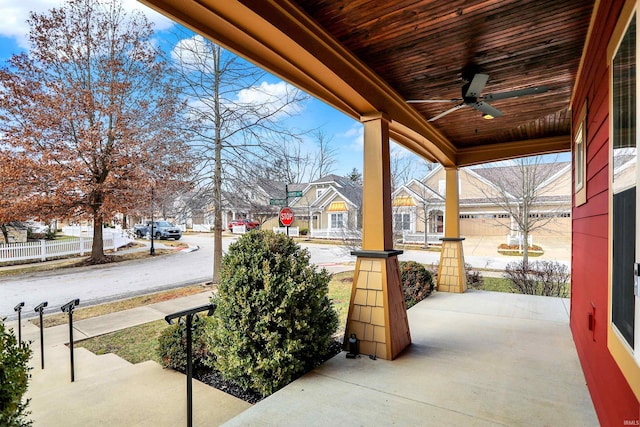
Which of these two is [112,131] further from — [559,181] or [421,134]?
[559,181]

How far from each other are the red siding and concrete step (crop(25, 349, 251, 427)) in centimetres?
244

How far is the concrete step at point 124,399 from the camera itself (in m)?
2.42

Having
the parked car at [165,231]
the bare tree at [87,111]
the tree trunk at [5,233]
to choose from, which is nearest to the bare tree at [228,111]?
the bare tree at [87,111]

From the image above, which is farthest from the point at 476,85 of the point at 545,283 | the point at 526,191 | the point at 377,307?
the point at 526,191

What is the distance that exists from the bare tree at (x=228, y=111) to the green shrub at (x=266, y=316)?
5047mm

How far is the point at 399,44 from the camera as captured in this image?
8.95ft

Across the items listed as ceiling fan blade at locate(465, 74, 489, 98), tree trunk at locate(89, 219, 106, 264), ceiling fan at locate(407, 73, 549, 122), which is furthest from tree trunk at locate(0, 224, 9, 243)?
ceiling fan blade at locate(465, 74, 489, 98)

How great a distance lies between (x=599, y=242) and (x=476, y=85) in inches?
71.6

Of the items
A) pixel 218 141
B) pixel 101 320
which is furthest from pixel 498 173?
pixel 101 320

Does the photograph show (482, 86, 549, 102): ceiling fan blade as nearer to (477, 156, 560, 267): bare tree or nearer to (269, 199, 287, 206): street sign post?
(269, 199, 287, 206): street sign post

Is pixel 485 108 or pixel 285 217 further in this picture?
pixel 285 217

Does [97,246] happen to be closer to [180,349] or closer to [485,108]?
[180,349]

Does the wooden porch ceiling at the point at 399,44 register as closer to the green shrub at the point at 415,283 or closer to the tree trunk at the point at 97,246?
the green shrub at the point at 415,283

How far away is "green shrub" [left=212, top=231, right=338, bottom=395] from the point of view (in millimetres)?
2693
